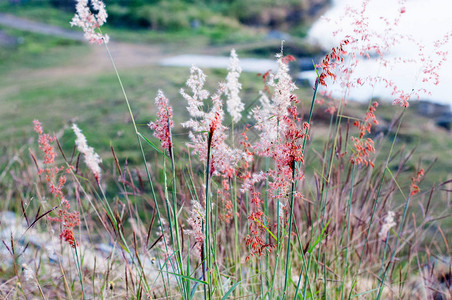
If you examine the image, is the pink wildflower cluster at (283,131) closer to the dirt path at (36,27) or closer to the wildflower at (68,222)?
the wildflower at (68,222)

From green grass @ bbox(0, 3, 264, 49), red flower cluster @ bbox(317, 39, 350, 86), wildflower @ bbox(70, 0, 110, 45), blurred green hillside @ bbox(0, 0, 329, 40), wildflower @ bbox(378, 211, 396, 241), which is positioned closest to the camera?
red flower cluster @ bbox(317, 39, 350, 86)

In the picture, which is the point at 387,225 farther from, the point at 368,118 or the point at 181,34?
the point at 181,34

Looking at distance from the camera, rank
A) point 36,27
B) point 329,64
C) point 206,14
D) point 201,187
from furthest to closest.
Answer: point 206,14, point 36,27, point 201,187, point 329,64

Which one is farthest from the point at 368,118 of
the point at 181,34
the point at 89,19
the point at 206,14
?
the point at 206,14

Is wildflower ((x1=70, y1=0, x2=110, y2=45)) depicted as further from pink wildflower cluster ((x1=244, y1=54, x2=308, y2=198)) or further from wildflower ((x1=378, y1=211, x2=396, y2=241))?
wildflower ((x1=378, y1=211, x2=396, y2=241))

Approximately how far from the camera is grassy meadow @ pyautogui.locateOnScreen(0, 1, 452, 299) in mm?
1260

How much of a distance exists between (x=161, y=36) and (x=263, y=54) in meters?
3.49

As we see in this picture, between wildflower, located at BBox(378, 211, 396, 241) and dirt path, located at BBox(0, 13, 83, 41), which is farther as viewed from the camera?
dirt path, located at BBox(0, 13, 83, 41)

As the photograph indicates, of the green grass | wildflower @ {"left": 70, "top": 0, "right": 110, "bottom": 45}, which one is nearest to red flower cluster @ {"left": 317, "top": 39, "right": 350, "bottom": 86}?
wildflower @ {"left": 70, "top": 0, "right": 110, "bottom": 45}

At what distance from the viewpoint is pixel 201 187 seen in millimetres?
1576

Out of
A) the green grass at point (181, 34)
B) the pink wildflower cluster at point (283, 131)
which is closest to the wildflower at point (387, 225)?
the pink wildflower cluster at point (283, 131)

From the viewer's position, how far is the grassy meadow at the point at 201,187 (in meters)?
1.26

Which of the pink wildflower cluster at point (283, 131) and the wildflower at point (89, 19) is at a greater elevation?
the wildflower at point (89, 19)

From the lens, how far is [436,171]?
3504 mm
